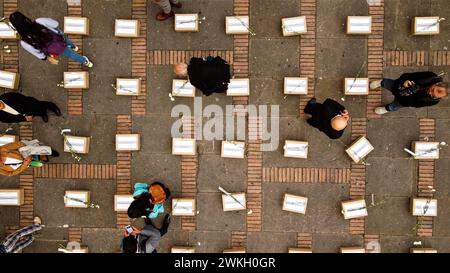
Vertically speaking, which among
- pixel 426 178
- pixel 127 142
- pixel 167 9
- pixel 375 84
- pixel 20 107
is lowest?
pixel 426 178

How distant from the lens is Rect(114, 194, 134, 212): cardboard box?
8719 millimetres

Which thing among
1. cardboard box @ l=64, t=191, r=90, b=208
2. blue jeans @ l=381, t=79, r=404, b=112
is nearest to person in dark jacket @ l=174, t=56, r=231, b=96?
blue jeans @ l=381, t=79, r=404, b=112

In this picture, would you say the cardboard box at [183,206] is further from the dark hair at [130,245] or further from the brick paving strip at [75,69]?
the brick paving strip at [75,69]

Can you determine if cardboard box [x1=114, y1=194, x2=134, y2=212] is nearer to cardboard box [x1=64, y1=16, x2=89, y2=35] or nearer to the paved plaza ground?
the paved plaza ground

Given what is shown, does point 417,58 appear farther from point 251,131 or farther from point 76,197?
point 76,197

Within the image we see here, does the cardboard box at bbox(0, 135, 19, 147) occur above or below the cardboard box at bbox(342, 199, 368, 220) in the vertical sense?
above

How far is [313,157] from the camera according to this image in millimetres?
8789

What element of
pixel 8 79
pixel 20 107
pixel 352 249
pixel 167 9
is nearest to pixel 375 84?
pixel 352 249

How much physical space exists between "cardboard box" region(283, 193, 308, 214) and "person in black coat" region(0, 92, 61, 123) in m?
5.53

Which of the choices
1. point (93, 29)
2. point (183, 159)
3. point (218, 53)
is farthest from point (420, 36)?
point (93, 29)

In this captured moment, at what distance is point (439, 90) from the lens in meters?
6.75

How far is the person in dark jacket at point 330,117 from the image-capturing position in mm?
7164

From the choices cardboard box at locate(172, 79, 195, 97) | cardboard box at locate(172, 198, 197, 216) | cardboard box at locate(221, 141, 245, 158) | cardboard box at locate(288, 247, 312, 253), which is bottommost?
cardboard box at locate(288, 247, 312, 253)

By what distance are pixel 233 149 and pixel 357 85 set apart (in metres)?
3.00
